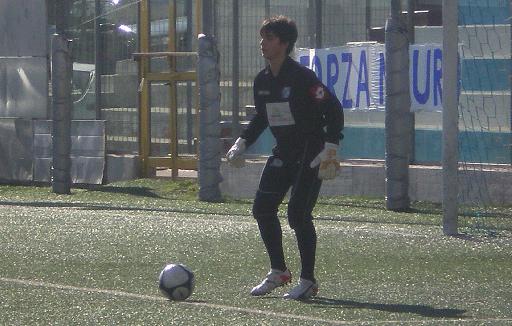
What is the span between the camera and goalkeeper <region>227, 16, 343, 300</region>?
784 cm

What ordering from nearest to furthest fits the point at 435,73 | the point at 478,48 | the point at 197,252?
the point at 197,252 < the point at 478,48 < the point at 435,73

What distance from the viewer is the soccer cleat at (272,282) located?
7.90 metres

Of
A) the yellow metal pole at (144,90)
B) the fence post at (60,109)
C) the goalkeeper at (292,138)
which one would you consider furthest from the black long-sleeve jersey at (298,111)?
the yellow metal pole at (144,90)

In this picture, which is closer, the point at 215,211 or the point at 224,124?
the point at 215,211

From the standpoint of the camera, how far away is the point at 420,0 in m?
16.2

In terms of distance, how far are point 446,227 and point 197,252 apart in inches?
97.6

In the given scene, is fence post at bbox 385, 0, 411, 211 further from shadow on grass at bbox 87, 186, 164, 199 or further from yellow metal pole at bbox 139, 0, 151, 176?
yellow metal pole at bbox 139, 0, 151, 176

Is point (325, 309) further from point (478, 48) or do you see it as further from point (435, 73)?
point (435, 73)

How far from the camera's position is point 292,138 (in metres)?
7.93

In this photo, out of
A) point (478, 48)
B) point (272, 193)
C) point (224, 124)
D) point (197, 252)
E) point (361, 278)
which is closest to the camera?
point (272, 193)

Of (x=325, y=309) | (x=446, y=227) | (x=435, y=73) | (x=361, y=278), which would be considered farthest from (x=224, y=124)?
(x=325, y=309)

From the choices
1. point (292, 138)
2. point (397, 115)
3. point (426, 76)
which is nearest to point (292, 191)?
point (292, 138)

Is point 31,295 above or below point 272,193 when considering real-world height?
below

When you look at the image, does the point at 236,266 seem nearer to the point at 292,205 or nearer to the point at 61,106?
the point at 292,205
